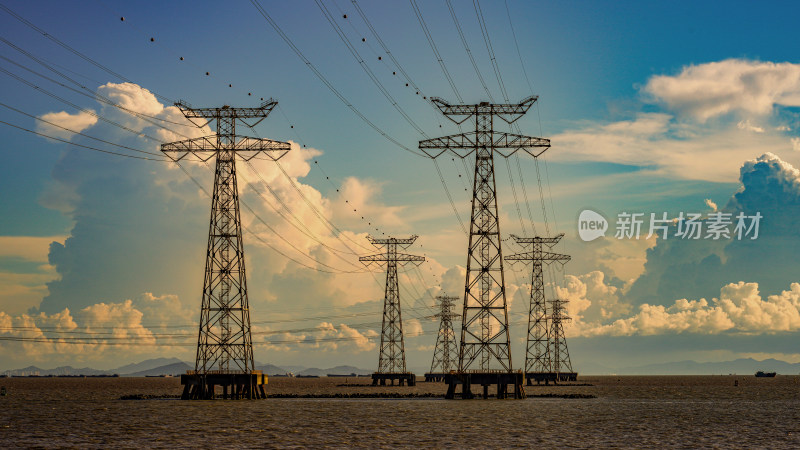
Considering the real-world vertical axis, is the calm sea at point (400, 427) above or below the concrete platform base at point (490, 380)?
below

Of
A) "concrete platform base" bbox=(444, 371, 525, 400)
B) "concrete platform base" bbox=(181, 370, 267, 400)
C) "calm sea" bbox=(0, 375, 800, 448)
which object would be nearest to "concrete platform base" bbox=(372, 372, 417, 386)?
"concrete platform base" bbox=(181, 370, 267, 400)

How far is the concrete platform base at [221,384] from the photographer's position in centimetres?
8231

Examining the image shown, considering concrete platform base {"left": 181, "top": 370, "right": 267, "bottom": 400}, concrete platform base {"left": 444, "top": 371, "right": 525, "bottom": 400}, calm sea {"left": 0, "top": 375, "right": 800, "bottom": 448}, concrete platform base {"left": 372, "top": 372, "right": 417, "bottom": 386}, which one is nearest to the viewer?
calm sea {"left": 0, "top": 375, "right": 800, "bottom": 448}

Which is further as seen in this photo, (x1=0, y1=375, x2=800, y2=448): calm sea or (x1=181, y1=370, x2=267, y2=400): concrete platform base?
(x1=181, y1=370, x2=267, y2=400): concrete platform base

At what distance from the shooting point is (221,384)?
82625mm

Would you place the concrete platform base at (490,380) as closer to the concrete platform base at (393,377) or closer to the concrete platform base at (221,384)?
the concrete platform base at (221,384)

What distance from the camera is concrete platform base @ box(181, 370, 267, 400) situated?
82312 millimetres

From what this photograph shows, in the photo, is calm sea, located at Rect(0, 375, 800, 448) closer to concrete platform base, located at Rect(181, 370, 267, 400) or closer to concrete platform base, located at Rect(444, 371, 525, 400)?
concrete platform base, located at Rect(444, 371, 525, 400)

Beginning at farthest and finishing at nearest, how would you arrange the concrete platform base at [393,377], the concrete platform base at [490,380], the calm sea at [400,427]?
1. the concrete platform base at [393,377]
2. the concrete platform base at [490,380]
3. the calm sea at [400,427]

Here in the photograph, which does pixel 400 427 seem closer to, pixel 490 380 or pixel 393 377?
pixel 490 380

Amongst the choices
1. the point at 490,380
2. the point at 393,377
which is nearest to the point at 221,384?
the point at 490,380

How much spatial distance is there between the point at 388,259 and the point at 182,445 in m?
94.1

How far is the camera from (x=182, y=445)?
42.1m

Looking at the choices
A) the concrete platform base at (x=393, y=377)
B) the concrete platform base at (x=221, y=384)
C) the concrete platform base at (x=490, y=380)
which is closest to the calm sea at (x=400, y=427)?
the concrete platform base at (x=490, y=380)
